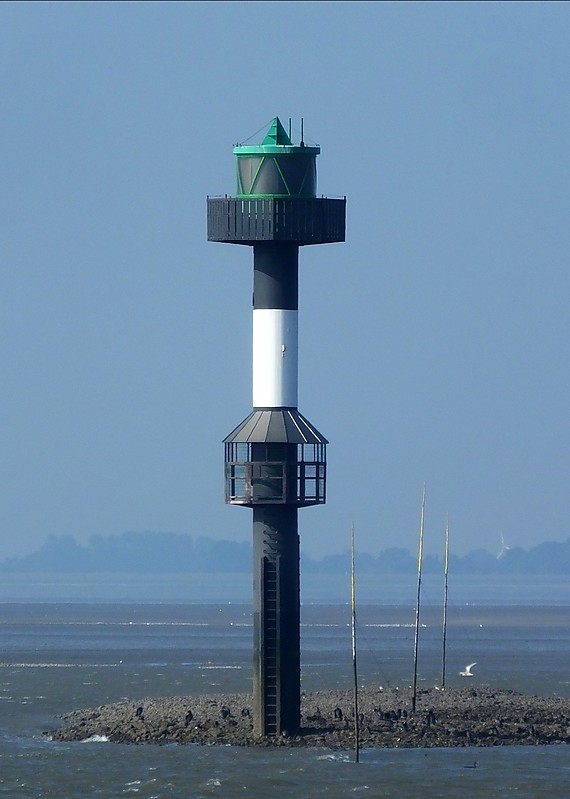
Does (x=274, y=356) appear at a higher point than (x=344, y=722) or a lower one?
higher

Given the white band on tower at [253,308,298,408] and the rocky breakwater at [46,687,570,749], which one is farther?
the rocky breakwater at [46,687,570,749]

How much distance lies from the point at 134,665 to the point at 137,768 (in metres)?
37.2

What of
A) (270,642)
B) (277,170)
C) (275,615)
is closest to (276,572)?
(275,615)

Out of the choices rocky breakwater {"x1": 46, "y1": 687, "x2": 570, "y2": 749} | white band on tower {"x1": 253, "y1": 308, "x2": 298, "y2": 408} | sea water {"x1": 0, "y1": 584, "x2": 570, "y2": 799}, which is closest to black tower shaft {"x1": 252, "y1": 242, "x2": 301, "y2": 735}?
white band on tower {"x1": 253, "y1": 308, "x2": 298, "y2": 408}

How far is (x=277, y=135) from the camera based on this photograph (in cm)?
5291

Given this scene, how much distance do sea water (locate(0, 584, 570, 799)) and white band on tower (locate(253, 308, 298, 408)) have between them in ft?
29.9

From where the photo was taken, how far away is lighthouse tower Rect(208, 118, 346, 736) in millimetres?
51625

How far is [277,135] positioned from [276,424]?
25.1 feet

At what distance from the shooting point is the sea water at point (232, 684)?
158ft

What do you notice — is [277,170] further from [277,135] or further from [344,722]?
[344,722]

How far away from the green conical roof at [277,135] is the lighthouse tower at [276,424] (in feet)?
1.41

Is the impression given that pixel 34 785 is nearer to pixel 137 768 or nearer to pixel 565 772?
pixel 137 768

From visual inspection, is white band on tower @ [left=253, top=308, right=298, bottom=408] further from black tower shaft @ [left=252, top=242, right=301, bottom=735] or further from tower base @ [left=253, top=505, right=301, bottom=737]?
tower base @ [left=253, top=505, right=301, bottom=737]

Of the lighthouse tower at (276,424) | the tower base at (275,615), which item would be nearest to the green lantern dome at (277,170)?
the lighthouse tower at (276,424)
